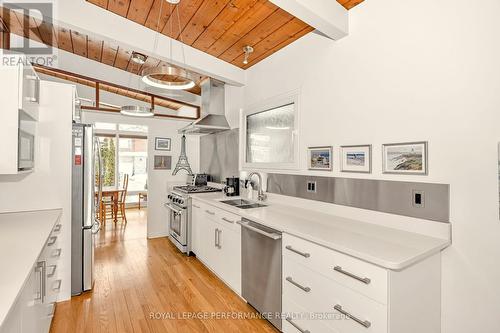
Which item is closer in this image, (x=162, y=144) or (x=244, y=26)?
(x=244, y=26)

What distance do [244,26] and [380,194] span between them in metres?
2.05

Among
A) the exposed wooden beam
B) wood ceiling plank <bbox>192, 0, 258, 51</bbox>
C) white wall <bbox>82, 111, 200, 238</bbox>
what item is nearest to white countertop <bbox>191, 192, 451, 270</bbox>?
the exposed wooden beam

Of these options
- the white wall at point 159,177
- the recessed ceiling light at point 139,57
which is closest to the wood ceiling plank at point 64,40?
the recessed ceiling light at point 139,57

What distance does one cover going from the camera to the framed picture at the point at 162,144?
15.1 feet

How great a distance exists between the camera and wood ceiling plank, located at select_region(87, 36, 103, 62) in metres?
3.65

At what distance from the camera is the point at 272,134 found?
3.07 meters

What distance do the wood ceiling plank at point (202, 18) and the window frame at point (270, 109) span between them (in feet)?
3.42

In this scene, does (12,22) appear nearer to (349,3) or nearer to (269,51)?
(269,51)

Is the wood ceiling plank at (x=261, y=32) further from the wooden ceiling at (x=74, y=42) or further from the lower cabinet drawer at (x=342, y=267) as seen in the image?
the lower cabinet drawer at (x=342, y=267)

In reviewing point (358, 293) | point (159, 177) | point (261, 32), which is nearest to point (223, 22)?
point (261, 32)

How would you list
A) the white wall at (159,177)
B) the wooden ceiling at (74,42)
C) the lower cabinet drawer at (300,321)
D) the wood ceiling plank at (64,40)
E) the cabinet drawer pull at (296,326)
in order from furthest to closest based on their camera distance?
the white wall at (159,177) → the wood ceiling plank at (64,40) → the wooden ceiling at (74,42) → the cabinet drawer pull at (296,326) → the lower cabinet drawer at (300,321)

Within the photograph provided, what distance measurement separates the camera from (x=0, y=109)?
169cm

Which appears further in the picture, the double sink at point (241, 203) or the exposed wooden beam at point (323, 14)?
the double sink at point (241, 203)

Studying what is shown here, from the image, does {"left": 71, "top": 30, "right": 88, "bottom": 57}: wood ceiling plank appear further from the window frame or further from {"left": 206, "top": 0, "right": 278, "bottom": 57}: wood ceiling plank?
the window frame
